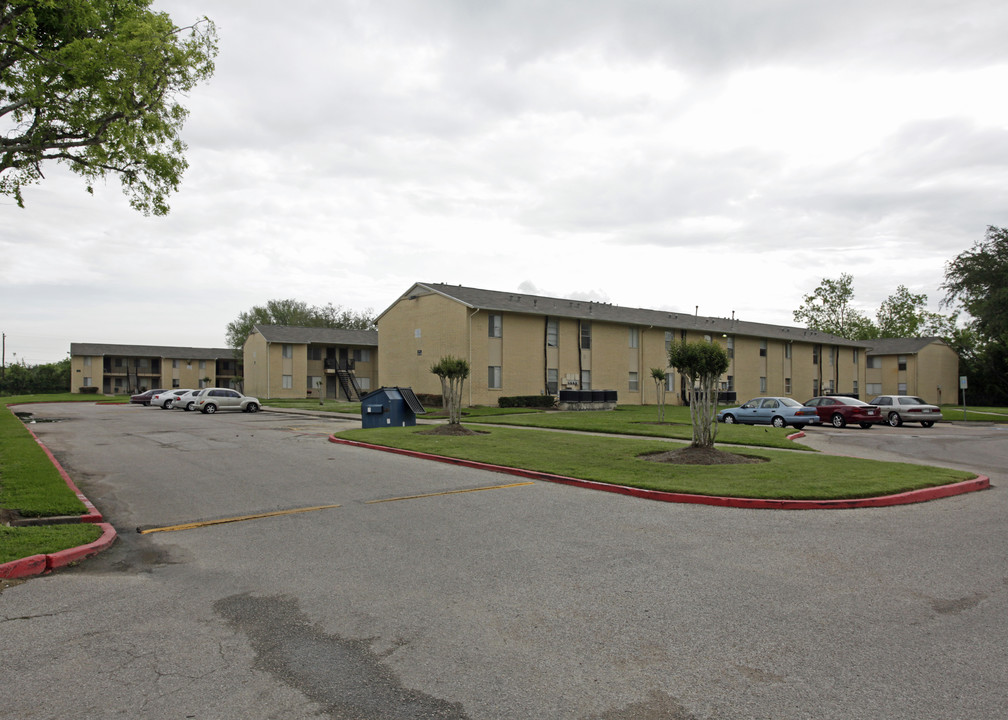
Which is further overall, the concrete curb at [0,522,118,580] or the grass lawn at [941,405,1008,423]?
the grass lawn at [941,405,1008,423]

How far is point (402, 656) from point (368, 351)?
6165cm

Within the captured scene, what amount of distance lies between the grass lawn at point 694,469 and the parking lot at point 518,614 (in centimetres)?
108

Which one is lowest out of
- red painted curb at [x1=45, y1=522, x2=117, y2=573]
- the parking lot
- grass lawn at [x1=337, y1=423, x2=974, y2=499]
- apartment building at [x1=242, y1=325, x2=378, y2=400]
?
the parking lot

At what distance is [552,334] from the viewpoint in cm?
4109

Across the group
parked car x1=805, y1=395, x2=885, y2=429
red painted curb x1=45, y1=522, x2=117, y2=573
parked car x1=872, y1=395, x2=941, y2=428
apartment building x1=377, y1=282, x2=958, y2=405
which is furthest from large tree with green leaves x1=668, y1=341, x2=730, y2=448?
apartment building x1=377, y1=282, x2=958, y2=405

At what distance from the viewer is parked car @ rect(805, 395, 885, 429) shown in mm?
28203

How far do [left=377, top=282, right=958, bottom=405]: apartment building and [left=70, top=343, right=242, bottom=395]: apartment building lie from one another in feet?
163

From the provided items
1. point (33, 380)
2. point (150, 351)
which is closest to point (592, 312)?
point (150, 351)

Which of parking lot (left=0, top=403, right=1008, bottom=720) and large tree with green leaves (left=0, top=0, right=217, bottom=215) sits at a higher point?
large tree with green leaves (left=0, top=0, right=217, bottom=215)

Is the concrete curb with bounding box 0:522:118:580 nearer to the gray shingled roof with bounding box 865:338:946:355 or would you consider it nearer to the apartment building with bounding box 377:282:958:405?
the apartment building with bounding box 377:282:958:405

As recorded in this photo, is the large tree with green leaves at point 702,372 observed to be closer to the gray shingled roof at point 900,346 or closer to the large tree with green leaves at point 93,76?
the large tree with green leaves at point 93,76

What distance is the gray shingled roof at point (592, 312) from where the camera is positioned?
3953cm

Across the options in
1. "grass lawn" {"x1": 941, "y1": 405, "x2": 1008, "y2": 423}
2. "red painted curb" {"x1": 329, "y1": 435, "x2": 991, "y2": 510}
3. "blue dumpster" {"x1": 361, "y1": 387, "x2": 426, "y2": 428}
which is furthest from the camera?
"grass lawn" {"x1": 941, "y1": 405, "x2": 1008, "y2": 423}

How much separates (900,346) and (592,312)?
36616 millimetres
